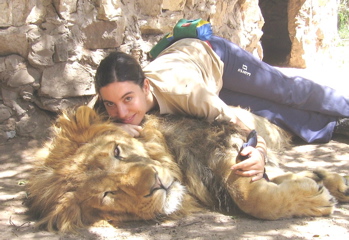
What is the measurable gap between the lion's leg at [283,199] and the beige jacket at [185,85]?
2.59ft

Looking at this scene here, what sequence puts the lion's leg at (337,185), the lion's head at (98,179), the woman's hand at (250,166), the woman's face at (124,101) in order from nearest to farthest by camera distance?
the lion's head at (98,179) < the woman's hand at (250,166) < the lion's leg at (337,185) < the woman's face at (124,101)

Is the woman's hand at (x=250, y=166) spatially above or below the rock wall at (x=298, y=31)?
below

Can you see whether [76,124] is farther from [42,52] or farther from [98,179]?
[42,52]

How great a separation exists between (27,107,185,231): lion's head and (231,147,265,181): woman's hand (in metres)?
0.44

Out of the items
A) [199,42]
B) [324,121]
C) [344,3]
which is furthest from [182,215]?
[344,3]

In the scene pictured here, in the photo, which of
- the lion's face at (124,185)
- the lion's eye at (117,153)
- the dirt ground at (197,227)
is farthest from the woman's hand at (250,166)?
the lion's eye at (117,153)

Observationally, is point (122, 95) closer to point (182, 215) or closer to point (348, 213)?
point (182, 215)

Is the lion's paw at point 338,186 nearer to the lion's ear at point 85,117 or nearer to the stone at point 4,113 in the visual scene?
the lion's ear at point 85,117

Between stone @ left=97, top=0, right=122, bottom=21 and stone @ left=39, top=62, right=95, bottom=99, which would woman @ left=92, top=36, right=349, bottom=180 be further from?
stone @ left=39, top=62, right=95, bottom=99

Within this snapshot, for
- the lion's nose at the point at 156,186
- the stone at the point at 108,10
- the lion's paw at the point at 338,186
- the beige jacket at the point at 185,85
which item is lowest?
A: the lion's paw at the point at 338,186

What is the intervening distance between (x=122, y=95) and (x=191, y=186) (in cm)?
89

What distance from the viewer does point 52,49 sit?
4480mm

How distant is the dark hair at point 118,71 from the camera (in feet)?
11.3

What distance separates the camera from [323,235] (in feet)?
8.49
